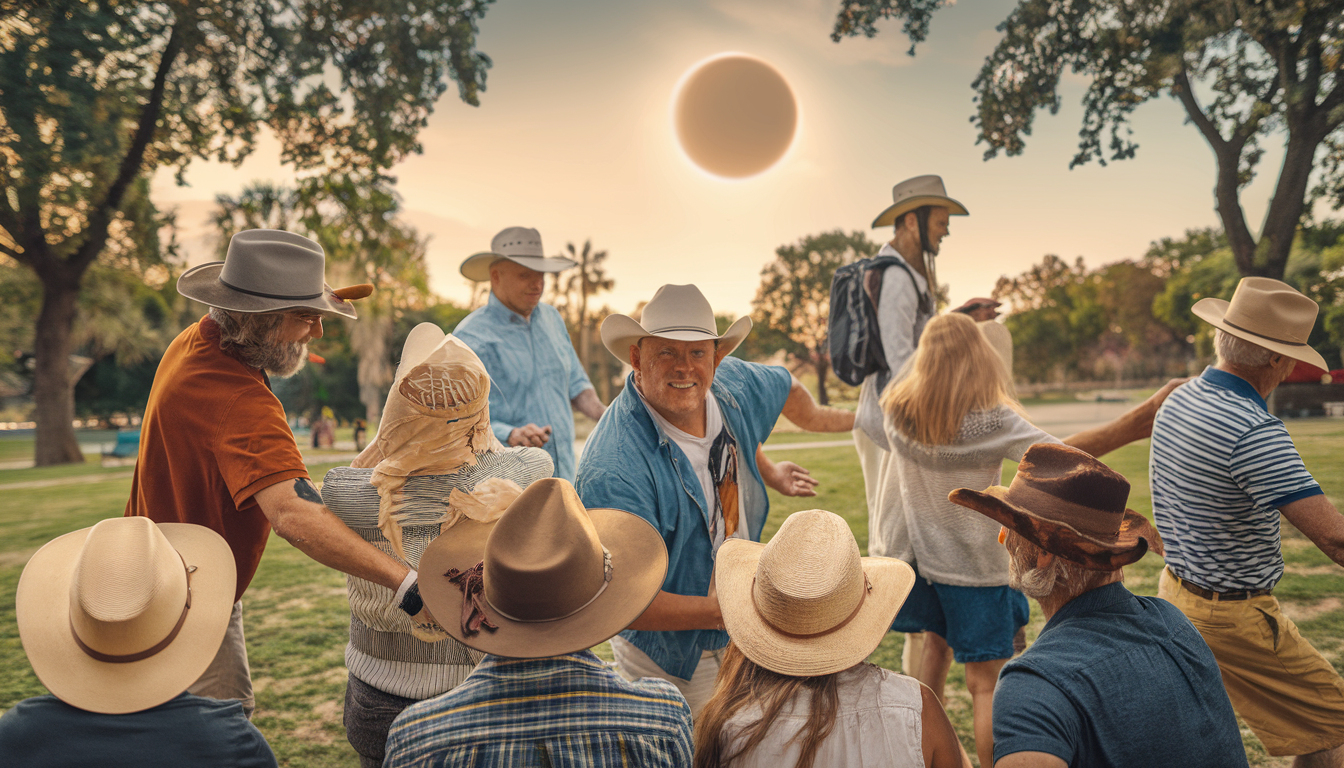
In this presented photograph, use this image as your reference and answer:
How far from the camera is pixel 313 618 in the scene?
6301mm

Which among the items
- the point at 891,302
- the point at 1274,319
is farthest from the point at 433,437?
the point at 1274,319

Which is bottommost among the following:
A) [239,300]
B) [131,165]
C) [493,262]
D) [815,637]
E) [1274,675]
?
[1274,675]

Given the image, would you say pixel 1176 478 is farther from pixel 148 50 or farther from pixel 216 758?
pixel 148 50

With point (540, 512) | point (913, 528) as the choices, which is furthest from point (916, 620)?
point (540, 512)

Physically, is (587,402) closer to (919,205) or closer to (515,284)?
Answer: (515,284)

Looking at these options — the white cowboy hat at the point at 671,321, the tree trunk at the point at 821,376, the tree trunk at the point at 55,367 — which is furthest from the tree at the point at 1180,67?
the tree trunk at the point at 821,376

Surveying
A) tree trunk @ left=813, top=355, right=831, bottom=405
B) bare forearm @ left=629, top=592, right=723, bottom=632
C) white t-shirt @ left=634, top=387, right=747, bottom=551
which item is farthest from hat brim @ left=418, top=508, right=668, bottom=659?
tree trunk @ left=813, top=355, right=831, bottom=405

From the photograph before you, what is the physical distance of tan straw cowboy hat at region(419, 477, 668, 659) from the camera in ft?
5.40

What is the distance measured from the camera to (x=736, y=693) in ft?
6.18

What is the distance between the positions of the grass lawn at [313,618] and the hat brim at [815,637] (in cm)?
228

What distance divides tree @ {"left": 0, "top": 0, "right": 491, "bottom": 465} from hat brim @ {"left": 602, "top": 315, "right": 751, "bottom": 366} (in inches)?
419

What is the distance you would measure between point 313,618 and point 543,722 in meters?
5.54

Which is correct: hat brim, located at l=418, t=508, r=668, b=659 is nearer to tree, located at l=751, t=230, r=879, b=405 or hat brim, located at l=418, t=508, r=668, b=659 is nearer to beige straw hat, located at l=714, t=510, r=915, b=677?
beige straw hat, located at l=714, t=510, r=915, b=677

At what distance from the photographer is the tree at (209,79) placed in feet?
38.3
